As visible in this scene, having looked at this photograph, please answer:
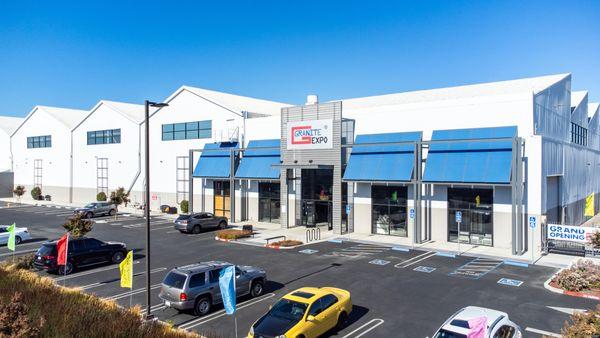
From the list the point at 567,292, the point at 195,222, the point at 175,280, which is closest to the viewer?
the point at 175,280

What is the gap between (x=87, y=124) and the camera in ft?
199

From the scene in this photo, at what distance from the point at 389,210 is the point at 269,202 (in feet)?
41.0

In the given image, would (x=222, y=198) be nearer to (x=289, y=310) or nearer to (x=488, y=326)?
(x=289, y=310)

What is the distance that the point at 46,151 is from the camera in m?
66.7

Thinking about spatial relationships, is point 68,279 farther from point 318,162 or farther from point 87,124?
point 87,124

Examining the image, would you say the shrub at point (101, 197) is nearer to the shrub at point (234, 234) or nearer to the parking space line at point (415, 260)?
the shrub at point (234, 234)

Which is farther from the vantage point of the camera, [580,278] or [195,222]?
[195,222]

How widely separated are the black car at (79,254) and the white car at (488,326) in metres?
18.6

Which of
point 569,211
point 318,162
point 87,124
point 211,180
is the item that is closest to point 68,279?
point 318,162

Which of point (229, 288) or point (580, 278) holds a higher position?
point (229, 288)

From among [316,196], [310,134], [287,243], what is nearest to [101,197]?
[316,196]

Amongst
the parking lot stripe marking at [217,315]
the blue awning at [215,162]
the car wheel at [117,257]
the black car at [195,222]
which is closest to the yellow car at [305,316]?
the parking lot stripe marking at [217,315]

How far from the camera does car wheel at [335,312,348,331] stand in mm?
14781

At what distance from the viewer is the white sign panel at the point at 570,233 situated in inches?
948
